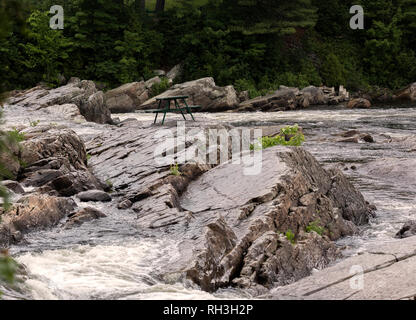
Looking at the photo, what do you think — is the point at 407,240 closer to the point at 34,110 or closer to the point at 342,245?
the point at 342,245

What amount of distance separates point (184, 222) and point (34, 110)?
1852cm

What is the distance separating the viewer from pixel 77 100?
85.0 feet

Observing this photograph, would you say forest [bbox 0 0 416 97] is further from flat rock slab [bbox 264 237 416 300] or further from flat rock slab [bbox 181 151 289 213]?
flat rock slab [bbox 264 237 416 300]

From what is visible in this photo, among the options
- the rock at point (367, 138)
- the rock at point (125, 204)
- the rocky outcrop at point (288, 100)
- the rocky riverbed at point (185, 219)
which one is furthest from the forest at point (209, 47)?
the rock at point (125, 204)

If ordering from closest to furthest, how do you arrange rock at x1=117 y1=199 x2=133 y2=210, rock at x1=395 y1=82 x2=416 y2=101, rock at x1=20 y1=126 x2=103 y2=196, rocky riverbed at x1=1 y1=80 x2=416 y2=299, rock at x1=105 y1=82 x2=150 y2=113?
rocky riverbed at x1=1 y1=80 x2=416 y2=299
rock at x1=117 y1=199 x2=133 y2=210
rock at x1=20 y1=126 x2=103 y2=196
rock at x1=105 y1=82 x2=150 y2=113
rock at x1=395 y1=82 x2=416 y2=101

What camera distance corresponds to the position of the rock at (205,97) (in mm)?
32188

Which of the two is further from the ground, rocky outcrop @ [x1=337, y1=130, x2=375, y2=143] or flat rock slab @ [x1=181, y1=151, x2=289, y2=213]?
flat rock slab @ [x1=181, y1=151, x2=289, y2=213]

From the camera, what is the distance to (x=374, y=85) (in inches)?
1683

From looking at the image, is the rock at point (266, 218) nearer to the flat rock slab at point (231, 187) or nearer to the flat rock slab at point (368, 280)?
the flat rock slab at point (231, 187)

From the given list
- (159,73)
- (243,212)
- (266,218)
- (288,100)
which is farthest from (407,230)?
(159,73)

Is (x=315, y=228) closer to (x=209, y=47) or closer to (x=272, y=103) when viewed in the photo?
(x=272, y=103)

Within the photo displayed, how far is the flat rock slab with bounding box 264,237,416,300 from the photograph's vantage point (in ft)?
18.0

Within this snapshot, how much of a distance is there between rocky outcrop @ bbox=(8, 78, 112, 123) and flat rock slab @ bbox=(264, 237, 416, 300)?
732 inches

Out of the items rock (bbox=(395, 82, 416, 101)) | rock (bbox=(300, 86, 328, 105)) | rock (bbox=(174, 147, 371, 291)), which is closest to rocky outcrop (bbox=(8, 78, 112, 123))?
rock (bbox=(300, 86, 328, 105))
